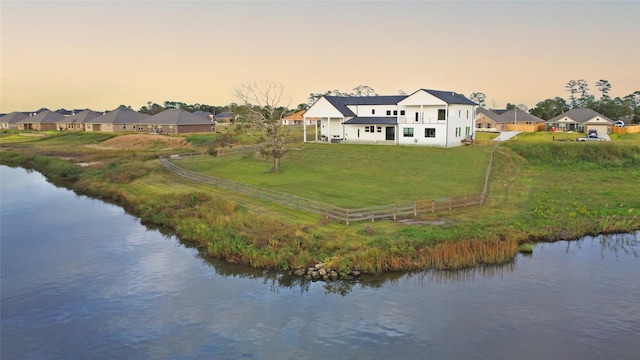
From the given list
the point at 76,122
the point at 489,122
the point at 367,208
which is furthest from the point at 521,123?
the point at 76,122

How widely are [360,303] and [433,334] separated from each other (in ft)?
12.6

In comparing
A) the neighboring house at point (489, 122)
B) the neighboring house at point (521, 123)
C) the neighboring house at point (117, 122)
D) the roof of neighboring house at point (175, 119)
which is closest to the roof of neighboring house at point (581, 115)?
the neighboring house at point (521, 123)

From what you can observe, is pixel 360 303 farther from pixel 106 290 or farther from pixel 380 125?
pixel 380 125

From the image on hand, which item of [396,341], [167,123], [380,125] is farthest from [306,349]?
[167,123]

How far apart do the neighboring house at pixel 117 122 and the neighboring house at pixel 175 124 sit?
12.4 feet

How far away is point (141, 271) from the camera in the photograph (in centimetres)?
2592

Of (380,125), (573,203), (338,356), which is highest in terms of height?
(380,125)

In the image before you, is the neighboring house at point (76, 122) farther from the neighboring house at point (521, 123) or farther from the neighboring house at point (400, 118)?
the neighboring house at point (521, 123)

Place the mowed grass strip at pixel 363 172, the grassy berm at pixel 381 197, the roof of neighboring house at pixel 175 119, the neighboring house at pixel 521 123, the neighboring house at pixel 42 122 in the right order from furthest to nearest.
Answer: the neighboring house at pixel 42 122 < the roof of neighboring house at pixel 175 119 < the neighboring house at pixel 521 123 < the mowed grass strip at pixel 363 172 < the grassy berm at pixel 381 197

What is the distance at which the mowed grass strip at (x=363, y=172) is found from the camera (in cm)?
3786

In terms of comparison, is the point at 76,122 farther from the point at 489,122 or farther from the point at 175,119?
the point at 489,122

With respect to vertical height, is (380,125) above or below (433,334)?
above

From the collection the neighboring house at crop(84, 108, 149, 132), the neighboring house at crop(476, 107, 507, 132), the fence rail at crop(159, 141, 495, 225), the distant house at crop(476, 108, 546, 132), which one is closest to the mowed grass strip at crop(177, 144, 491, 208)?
the fence rail at crop(159, 141, 495, 225)

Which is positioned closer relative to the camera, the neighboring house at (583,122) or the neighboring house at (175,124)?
the neighboring house at (583,122)
